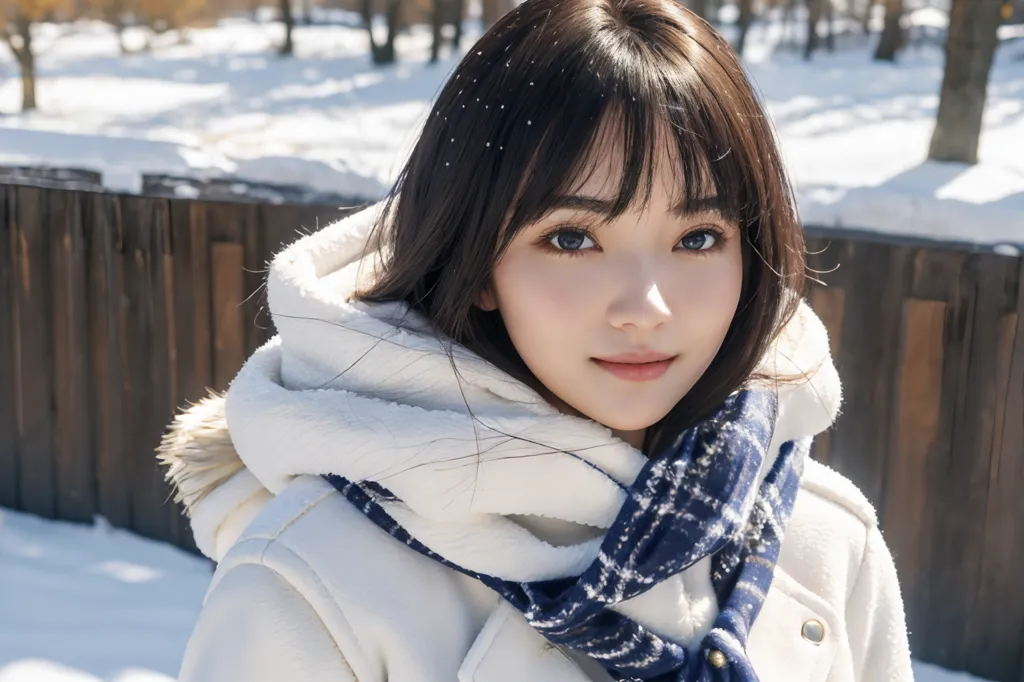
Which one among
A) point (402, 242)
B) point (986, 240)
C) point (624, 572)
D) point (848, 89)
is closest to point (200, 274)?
point (986, 240)

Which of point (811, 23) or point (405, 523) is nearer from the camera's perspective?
point (405, 523)

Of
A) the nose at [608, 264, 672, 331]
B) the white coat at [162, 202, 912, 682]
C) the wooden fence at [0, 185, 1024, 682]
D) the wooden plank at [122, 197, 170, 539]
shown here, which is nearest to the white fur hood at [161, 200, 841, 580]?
the white coat at [162, 202, 912, 682]

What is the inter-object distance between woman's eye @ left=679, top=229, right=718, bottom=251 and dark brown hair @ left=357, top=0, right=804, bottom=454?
3 centimetres

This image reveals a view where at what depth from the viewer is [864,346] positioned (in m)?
3.53

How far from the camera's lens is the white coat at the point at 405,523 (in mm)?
1242

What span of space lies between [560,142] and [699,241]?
209mm

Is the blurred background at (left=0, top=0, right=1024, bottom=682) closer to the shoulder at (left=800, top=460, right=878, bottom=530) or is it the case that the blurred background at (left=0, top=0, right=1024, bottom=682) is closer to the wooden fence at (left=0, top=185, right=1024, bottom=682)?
the wooden fence at (left=0, top=185, right=1024, bottom=682)

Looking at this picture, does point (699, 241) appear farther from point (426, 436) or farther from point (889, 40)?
point (889, 40)

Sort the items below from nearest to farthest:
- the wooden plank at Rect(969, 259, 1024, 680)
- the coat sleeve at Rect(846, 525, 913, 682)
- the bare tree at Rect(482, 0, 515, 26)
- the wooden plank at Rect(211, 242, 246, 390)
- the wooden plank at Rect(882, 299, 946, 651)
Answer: the coat sleeve at Rect(846, 525, 913, 682), the wooden plank at Rect(969, 259, 1024, 680), the wooden plank at Rect(882, 299, 946, 651), the wooden plank at Rect(211, 242, 246, 390), the bare tree at Rect(482, 0, 515, 26)

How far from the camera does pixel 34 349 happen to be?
444 cm

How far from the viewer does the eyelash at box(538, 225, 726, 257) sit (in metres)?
1.31

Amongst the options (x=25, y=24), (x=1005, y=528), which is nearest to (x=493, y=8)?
(x=25, y=24)

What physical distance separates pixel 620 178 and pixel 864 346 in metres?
2.44

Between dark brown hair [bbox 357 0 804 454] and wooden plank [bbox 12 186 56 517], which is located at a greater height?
dark brown hair [bbox 357 0 804 454]
